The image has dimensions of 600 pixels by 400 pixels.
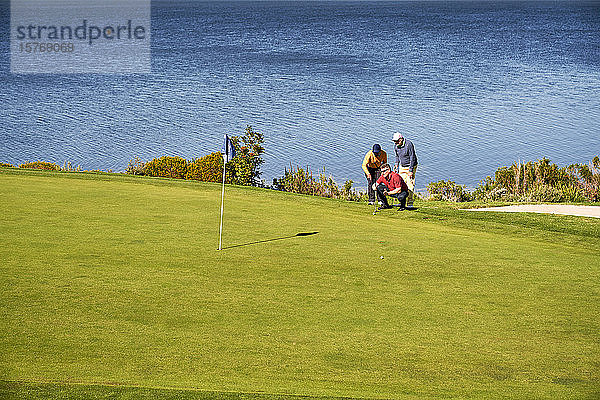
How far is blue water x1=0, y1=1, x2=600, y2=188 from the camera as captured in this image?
3138cm

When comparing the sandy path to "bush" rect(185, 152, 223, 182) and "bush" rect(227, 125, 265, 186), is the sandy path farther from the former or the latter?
"bush" rect(185, 152, 223, 182)

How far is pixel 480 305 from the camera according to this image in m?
6.98

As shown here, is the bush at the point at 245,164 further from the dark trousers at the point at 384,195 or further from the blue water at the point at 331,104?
the blue water at the point at 331,104

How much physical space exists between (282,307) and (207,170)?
528 inches

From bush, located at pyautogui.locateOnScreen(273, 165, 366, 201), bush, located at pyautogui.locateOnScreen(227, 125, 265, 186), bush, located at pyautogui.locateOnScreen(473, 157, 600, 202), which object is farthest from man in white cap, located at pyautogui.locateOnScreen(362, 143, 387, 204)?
bush, located at pyautogui.locateOnScreen(473, 157, 600, 202)

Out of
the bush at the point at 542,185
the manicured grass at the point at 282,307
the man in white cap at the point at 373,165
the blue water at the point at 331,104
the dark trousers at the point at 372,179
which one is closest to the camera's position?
the manicured grass at the point at 282,307

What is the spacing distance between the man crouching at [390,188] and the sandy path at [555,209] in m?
2.52

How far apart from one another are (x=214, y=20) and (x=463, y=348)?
11473 centimetres

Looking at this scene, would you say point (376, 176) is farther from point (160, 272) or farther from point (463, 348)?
point (463, 348)

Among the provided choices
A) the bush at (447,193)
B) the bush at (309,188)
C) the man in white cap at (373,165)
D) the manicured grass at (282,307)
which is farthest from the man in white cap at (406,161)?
the bush at (447,193)

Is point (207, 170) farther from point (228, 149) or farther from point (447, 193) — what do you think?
point (228, 149)

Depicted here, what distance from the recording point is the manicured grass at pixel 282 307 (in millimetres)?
5219

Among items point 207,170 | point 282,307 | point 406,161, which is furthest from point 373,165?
point 207,170

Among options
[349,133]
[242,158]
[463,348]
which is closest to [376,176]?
[242,158]
